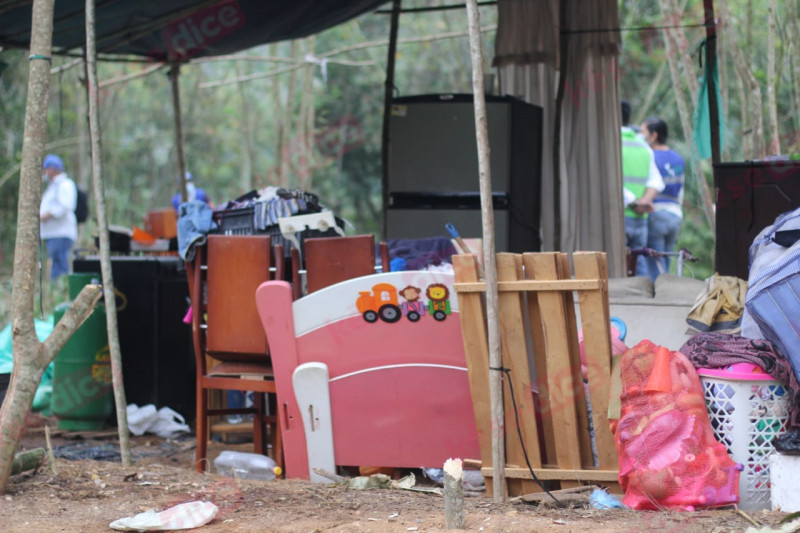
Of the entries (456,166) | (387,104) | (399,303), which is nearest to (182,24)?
(387,104)

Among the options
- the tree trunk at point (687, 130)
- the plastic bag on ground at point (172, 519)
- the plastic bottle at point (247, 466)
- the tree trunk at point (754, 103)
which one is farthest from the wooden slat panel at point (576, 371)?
the tree trunk at point (687, 130)

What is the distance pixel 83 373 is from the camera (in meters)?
5.64

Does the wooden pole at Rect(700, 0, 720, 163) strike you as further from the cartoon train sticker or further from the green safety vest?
the cartoon train sticker

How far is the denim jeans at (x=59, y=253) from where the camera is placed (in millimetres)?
9406

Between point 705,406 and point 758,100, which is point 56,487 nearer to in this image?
point 705,406

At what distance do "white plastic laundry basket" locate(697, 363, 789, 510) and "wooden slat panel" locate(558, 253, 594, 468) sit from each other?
53 cm

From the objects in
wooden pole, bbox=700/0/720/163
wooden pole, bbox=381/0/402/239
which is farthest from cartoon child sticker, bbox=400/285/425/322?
wooden pole, bbox=381/0/402/239

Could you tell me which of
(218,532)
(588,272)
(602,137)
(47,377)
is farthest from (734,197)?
(47,377)

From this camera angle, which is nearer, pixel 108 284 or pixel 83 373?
pixel 108 284

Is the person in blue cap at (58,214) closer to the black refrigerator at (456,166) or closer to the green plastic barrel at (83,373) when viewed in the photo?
the green plastic barrel at (83,373)

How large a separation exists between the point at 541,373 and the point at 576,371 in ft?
0.43

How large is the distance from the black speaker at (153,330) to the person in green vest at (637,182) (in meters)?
3.43

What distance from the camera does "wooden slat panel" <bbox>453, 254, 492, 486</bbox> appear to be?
3396mm

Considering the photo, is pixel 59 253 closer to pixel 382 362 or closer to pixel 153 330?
pixel 153 330
